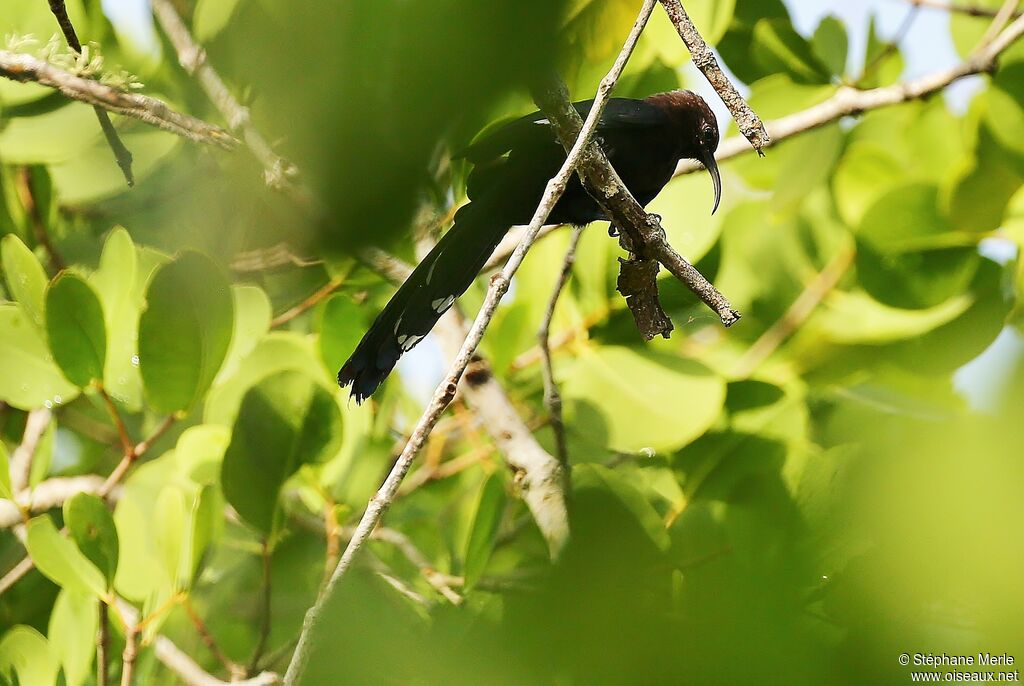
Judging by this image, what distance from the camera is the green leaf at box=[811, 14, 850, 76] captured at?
1.72 metres

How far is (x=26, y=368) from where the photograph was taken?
1.67m

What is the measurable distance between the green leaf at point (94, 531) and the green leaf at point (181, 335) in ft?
0.58

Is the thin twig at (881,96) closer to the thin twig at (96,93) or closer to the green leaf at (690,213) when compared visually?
the green leaf at (690,213)

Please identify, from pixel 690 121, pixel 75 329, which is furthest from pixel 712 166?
pixel 75 329

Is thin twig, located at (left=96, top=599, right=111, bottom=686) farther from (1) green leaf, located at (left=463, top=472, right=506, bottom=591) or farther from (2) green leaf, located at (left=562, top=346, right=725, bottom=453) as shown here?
(2) green leaf, located at (left=562, top=346, right=725, bottom=453)

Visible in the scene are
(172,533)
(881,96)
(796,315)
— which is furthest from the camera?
(796,315)

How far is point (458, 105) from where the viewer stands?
39 centimetres

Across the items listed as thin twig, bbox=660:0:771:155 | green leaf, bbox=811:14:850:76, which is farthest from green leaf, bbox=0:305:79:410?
green leaf, bbox=811:14:850:76

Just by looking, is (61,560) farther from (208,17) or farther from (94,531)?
(208,17)

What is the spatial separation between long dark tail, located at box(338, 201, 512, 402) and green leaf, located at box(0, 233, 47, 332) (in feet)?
1.67

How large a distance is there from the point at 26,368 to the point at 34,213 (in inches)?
17.9

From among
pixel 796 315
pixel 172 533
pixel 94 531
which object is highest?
pixel 94 531

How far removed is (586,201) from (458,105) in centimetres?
95

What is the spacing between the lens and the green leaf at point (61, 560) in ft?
4.81
